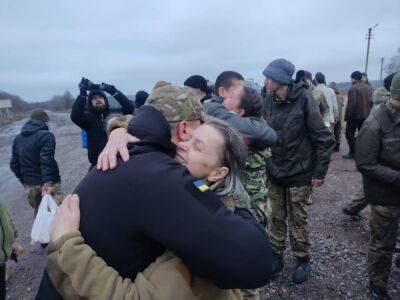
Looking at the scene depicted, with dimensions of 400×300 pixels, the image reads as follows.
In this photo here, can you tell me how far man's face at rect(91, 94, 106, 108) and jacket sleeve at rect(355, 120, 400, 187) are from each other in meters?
4.24

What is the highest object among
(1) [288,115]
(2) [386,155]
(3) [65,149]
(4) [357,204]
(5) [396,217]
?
(1) [288,115]

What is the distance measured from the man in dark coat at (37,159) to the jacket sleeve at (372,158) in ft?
14.4

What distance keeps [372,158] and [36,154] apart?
4.74m

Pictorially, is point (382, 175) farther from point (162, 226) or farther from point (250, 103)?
point (162, 226)

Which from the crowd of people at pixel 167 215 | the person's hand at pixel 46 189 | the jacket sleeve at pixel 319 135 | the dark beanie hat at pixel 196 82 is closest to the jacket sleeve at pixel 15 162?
the person's hand at pixel 46 189

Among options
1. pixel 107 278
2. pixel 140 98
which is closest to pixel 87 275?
pixel 107 278

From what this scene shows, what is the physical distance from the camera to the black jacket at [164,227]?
1.10 meters

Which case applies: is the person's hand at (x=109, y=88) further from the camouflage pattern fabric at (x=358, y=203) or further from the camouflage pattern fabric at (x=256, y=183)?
the camouflage pattern fabric at (x=358, y=203)

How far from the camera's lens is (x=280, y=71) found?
370cm

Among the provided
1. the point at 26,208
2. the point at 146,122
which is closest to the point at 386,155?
the point at 146,122

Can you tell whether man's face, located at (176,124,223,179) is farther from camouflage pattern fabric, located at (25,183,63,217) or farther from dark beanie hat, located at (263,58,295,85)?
camouflage pattern fabric, located at (25,183,63,217)

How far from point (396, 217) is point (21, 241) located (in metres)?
5.75

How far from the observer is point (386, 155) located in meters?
3.20

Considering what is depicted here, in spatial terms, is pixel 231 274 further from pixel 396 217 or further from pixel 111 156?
pixel 396 217
